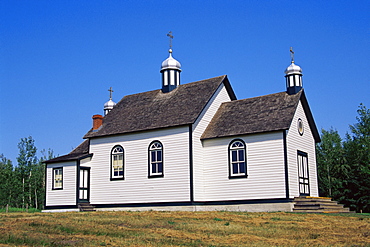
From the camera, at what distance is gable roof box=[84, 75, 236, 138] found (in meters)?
28.5

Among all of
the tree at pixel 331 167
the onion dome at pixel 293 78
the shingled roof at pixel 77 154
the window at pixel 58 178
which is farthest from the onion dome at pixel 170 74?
the tree at pixel 331 167

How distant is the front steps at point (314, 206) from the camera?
23953 mm

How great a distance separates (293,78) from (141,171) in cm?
1132

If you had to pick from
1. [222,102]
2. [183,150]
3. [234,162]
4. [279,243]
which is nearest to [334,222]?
[279,243]

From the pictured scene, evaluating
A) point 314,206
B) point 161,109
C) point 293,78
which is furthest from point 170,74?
point 314,206

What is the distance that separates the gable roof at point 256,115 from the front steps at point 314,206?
4141mm

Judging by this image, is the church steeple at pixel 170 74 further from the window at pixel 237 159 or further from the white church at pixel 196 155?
the window at pixel 237 159

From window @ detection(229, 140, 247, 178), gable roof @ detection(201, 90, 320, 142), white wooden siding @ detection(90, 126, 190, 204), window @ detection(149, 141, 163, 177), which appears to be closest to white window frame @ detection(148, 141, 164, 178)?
window @ detection(149, 141, 163, 177)

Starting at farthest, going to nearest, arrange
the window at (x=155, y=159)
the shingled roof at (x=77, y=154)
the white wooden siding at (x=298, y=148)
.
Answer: the shingled roof at (x=77, y=154) < the window at (x=155, y=159) < the white wooden siding at (x=298, y=148)

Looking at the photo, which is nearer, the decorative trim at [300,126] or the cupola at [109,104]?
the decorative trim at [300,126]

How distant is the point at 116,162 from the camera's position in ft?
99.5

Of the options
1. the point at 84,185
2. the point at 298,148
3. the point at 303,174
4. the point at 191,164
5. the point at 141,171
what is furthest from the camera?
the point at 84,185

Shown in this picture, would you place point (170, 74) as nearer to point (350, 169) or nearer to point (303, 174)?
point (303, 174)

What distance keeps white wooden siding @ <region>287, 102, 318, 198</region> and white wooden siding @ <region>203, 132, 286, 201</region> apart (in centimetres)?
79
